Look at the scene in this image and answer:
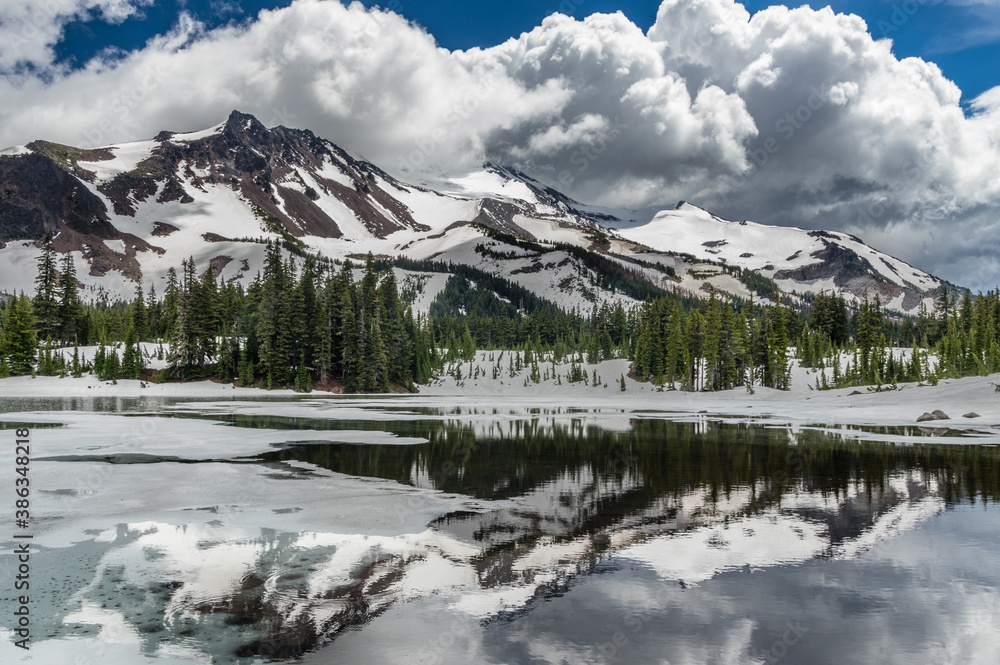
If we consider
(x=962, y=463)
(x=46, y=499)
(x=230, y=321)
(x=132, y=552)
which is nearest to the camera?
(x=132, y=552)

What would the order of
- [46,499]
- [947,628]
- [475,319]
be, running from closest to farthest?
[947,628] → [46,499] → [475,319]

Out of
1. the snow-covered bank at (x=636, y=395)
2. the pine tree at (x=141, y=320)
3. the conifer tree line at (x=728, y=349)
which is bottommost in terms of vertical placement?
the snow-covered bank at (x=636, y=395)

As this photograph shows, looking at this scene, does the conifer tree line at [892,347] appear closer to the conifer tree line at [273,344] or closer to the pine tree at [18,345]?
the conifer tree line at [273,344]

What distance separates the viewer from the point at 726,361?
9394 cm

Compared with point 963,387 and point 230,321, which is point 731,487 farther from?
point 230,321

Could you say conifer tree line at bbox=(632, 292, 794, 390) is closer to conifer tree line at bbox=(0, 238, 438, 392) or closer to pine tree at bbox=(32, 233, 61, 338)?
Result: conifer tree line at bbox=(0, 238, 438, 392)

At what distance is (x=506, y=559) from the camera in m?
11.7

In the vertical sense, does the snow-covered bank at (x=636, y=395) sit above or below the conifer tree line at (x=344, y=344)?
below

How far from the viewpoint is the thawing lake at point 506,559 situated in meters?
8.23

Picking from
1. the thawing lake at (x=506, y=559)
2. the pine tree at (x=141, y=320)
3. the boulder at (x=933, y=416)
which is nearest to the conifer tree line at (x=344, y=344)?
the pine tree at (x=141, y=320)

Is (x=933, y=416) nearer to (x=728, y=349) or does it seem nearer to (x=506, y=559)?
(x=506, y=559)

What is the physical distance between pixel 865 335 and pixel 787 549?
313 feet

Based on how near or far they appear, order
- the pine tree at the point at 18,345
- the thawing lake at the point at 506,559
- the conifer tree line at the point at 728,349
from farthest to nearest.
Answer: the pine tree at the point at 18,345, the conifer tree line at the point at 728,349, the thawing lake at the point at 506,559

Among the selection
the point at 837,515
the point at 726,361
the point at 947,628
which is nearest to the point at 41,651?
the point at 947,628
